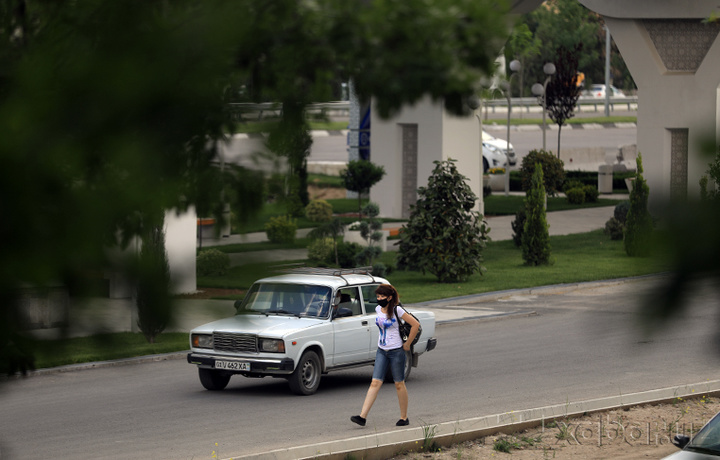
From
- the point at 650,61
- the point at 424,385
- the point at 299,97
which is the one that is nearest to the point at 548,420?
the point at 424,385

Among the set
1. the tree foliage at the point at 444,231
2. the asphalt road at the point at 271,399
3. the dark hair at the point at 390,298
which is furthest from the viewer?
the tree foliage at the point at 444,231

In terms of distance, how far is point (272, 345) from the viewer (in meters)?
12.3

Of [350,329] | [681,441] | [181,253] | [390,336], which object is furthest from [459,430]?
[181,253]

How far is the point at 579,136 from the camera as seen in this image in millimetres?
60906

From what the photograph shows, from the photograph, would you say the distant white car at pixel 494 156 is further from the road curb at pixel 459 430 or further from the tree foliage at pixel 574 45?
the road curb at pixel 459 430

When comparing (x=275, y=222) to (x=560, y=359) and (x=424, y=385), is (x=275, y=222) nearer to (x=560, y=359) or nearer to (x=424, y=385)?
(x=424, y=385)

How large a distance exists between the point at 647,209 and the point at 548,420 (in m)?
9.35

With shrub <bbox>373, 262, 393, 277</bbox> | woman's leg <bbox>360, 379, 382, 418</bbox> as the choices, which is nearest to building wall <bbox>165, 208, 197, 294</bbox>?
woman's leg <bbox>360, 379, 382, 418</bbox>

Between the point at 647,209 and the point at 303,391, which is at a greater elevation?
the point at 647,209

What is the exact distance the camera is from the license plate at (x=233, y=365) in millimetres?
12438

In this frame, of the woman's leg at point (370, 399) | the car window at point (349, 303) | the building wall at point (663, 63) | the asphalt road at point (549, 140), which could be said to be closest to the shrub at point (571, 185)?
the building wall at point (663, 63)

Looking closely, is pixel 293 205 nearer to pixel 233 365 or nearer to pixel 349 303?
pixel 233 365

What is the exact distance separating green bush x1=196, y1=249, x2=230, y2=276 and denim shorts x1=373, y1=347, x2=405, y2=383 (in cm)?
936

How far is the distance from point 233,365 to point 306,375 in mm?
938
